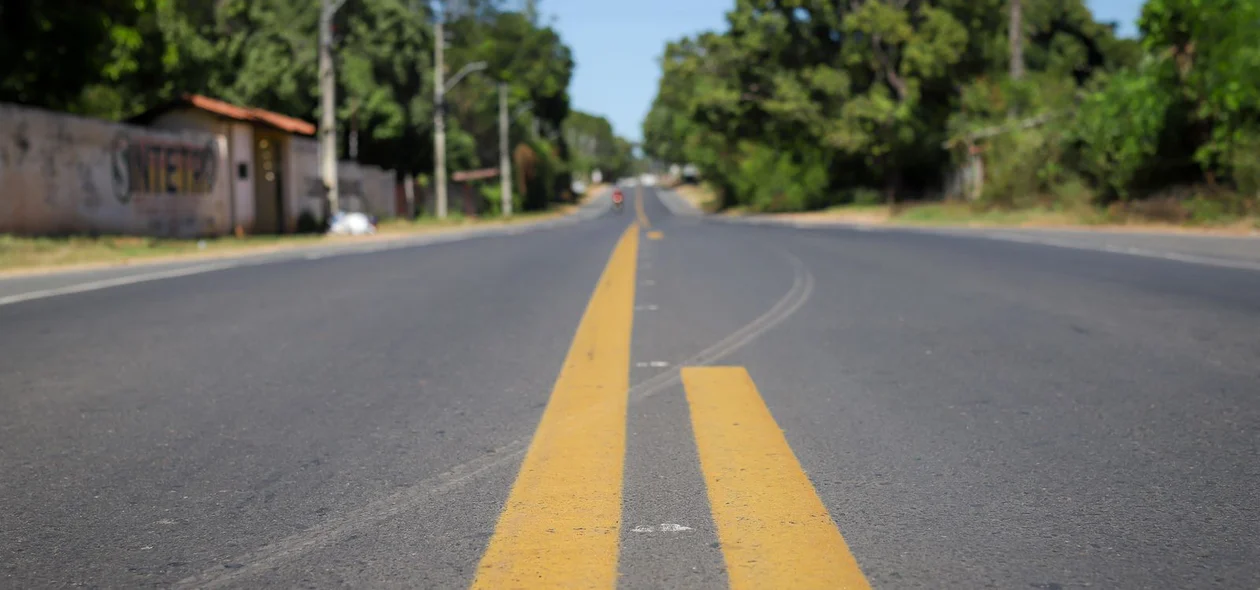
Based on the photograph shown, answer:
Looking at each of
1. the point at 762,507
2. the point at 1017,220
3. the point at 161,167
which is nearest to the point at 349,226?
the point at 161,167

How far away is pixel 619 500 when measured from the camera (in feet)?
11.5

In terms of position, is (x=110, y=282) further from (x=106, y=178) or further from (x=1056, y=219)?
(x=1056, y=219)

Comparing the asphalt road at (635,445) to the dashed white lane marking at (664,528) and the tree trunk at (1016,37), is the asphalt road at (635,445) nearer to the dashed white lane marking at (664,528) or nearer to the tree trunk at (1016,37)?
the dashed white lane marking at (664,528)

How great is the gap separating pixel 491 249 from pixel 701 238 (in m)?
5.04

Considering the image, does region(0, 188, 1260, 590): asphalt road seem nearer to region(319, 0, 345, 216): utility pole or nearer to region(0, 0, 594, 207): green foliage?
region(0, 0, 594, 207): green foliage

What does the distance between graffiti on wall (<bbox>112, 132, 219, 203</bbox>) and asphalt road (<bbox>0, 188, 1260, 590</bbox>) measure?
1561 centimetres

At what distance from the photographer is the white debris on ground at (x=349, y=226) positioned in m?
31.4

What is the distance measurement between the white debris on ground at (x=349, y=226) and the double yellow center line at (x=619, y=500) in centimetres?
2689

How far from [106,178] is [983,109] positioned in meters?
34.1

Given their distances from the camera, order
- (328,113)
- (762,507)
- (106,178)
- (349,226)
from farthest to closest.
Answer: (349,226) < (328,113) < (106,178) < (762,507)

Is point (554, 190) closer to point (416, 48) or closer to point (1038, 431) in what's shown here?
point (416, 48)

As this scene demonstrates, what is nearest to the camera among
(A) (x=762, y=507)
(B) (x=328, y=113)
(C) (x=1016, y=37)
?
(A) (x=762, y=507)

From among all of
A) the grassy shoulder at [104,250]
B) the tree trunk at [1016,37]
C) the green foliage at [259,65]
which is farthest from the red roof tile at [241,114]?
the tree trunk at [1016,37]

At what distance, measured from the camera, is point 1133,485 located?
3.63 metres
